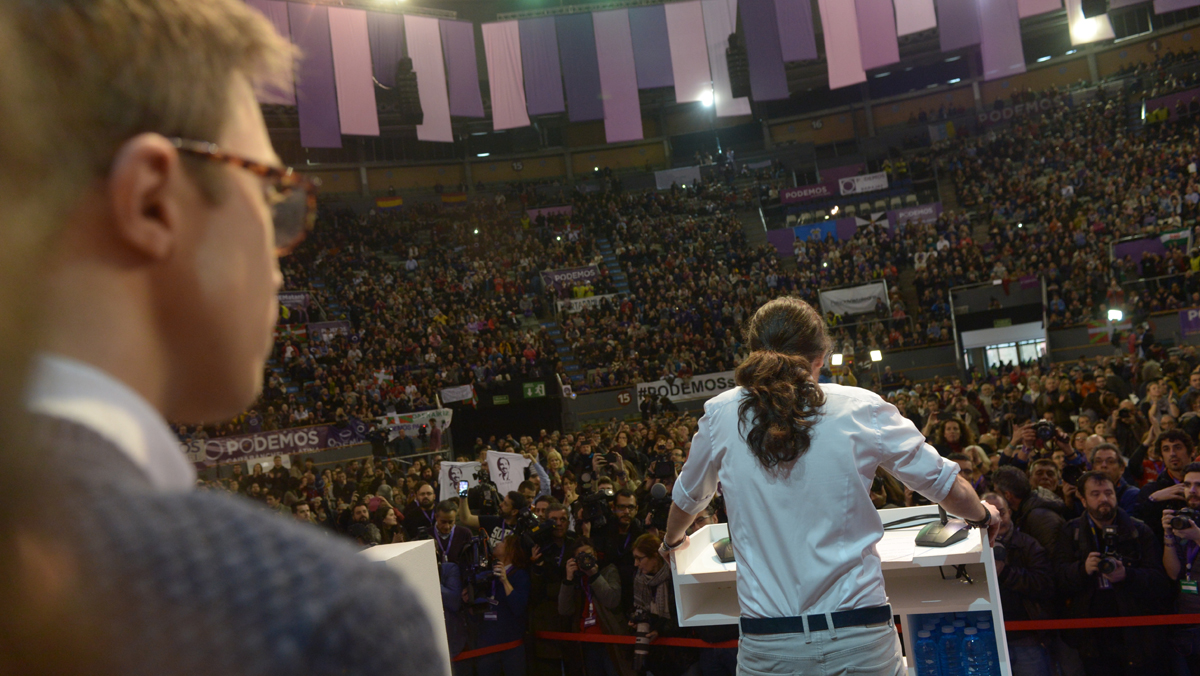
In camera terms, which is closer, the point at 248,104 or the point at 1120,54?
the point at 248,104

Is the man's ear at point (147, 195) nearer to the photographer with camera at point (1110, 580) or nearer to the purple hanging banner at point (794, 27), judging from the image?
the photographer with camera at point (1110, 580)

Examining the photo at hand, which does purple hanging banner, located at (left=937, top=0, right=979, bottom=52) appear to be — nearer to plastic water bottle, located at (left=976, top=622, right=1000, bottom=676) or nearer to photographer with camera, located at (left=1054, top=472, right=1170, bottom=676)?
photographer with camera, located at (left=1054, top=472, right=1170, bottom=676)

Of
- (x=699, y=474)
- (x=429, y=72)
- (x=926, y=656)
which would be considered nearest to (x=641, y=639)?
(x=926, y=656)

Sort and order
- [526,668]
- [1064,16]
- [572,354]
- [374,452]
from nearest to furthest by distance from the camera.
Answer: [526,668] → [374,452] → [572,354] → [1064,16]

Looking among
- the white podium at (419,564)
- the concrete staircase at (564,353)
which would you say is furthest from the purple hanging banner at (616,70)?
the white podium at (419,564)

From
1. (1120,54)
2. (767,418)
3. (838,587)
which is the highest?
(1120,54)

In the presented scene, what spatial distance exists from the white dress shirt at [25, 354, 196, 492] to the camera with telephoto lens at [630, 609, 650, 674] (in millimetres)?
4798

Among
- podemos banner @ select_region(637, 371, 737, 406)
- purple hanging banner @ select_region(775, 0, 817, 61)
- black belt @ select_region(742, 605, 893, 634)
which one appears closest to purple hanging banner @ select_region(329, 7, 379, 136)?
podemos banner @ select_region(637, 371, 737, 406)

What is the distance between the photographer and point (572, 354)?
72.5ft

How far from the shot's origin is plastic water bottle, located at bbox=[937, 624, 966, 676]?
298cm

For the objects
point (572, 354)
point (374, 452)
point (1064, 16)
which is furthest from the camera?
point (1064, 16)

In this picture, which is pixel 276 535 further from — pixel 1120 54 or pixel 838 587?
pixel 1120 54

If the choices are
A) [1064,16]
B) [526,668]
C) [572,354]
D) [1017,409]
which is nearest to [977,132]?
[1064,16]

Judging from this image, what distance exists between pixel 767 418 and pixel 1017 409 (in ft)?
34.0
